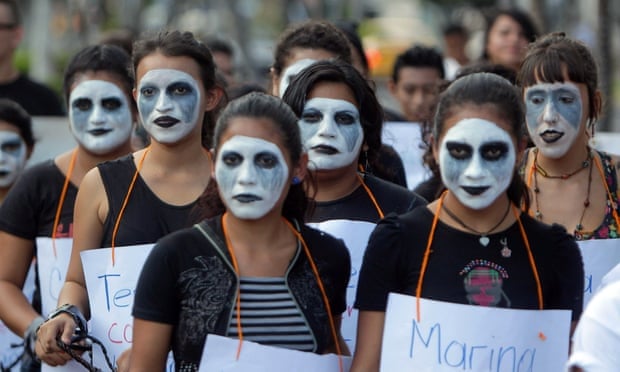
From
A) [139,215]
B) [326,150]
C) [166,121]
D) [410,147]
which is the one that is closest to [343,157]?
[326,150]

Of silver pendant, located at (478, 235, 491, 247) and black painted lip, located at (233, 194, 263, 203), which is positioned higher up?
black painted lip, located at (233, 194, 263, 203)

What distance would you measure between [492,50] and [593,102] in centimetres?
441

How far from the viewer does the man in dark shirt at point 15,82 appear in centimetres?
932

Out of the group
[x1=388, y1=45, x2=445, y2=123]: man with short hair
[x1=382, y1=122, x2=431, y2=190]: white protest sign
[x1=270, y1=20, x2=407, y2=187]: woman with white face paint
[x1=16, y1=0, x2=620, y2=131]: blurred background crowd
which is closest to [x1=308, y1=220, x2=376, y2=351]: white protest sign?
[x1=270, y1=20, x2=407, y2=187]: woman with white face paint

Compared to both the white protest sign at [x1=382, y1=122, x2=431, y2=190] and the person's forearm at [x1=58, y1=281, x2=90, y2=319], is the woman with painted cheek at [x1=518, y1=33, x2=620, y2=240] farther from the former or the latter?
the white protest sign at [x1=382, y1=122, x2=431, y2=190]

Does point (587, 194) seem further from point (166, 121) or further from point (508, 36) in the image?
point (508, 36)

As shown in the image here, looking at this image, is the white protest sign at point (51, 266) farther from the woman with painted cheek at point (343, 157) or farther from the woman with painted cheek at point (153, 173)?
the woman with painted cheek at point (343, 157)

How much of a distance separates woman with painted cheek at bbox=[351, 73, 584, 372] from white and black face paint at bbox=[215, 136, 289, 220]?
0.36 metres

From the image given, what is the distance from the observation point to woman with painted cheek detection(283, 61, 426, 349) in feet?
17.0

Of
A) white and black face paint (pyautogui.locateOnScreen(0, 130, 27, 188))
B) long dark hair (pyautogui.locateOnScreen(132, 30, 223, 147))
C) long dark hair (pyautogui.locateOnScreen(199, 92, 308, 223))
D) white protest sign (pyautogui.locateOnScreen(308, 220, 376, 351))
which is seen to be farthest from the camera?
white and black face paint (pyautogui.locateOnScreen(0, 130, 27, 188))

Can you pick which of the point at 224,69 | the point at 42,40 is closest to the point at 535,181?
the point at 224,69

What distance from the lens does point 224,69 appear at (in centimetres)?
958

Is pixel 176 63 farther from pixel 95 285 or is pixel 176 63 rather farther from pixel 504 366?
pixel 504 366

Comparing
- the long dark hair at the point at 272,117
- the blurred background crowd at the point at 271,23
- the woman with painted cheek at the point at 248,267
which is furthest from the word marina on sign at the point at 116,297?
the blurred background crowd at the point at 271,23
